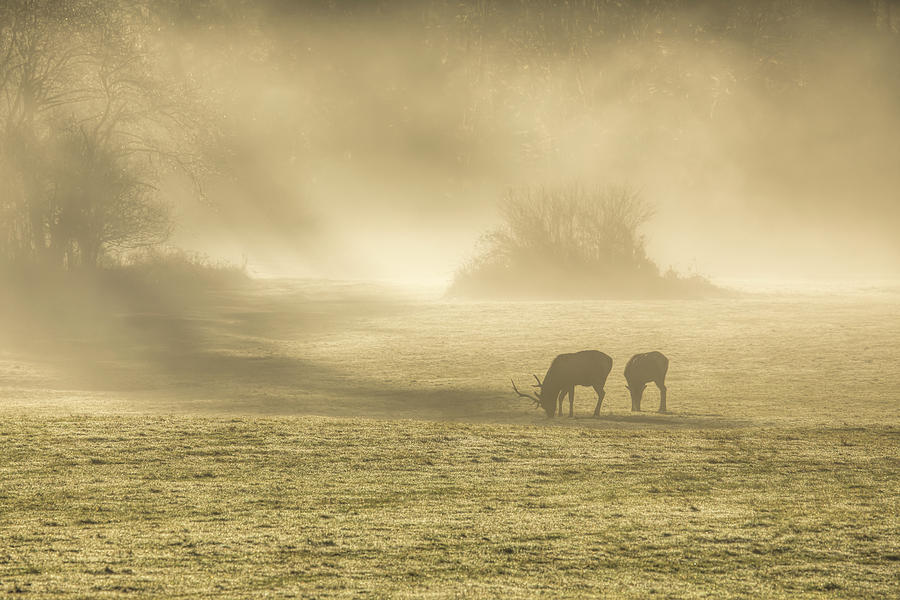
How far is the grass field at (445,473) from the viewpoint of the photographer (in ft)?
25.0

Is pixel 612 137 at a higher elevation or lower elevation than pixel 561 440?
higher

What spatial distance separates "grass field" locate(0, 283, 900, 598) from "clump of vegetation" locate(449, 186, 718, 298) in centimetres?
1294

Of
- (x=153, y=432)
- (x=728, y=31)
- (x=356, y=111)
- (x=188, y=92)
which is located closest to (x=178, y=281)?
(x=188, y=92)

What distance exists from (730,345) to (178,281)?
2479cm

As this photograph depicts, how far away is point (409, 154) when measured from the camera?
84562mm

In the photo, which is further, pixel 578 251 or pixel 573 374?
pixel 578 251

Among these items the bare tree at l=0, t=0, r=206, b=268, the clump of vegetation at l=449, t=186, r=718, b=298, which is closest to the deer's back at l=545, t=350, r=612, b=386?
the clump of vegetation at l=449, t=186, r=718, b=298

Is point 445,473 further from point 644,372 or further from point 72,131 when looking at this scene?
point 72,131

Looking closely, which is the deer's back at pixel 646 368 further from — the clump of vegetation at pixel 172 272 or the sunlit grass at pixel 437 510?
the clump of vegetation at pixel 172 272

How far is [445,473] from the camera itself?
11.4m

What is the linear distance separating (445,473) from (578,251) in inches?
1096

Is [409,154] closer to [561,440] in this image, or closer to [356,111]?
[356,111]

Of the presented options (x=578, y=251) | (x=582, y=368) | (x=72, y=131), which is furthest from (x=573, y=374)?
(x=72, y=131)

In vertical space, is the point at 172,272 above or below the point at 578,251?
below
